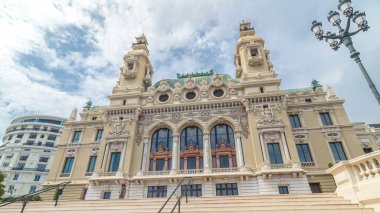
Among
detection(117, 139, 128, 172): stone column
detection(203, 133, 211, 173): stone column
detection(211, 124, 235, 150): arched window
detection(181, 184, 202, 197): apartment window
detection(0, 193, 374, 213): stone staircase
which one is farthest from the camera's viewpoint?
detection(211, 124, 235, 150): arched window

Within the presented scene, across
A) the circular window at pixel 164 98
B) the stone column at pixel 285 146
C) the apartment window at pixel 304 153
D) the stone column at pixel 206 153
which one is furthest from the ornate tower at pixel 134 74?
the apartment window at pixel 304 153

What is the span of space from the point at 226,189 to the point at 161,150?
31.1ft

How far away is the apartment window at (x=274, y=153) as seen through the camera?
77.4 feet

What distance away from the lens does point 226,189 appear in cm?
2305

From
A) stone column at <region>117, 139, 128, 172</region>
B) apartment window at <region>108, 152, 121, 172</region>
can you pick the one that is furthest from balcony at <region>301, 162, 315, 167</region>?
apartment window at <region>108, 152, 121, 172</region>

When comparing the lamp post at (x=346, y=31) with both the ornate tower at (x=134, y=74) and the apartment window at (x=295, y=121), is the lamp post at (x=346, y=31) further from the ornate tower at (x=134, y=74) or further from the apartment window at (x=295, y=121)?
the ornate tower at (x=134, y=74)

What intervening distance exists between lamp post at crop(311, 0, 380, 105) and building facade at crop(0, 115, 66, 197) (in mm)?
65638

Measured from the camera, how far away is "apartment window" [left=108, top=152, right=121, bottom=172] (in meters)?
26.1

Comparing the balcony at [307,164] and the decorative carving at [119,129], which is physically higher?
the decorative carving at [119,129]

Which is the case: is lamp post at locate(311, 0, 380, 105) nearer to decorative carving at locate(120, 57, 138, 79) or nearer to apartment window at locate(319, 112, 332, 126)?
apartment window at locate(319, 112, 332, 126)

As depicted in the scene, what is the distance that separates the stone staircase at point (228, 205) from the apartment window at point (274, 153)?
11372mm

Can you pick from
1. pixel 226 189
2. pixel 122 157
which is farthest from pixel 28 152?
pixel 226 189

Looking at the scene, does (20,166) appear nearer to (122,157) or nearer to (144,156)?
(122,157)

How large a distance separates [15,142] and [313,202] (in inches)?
3065
